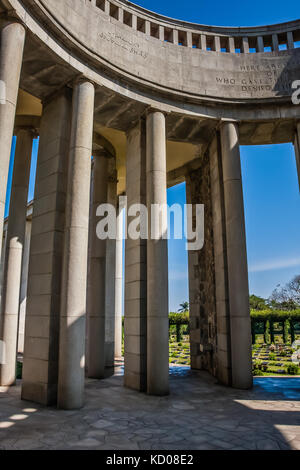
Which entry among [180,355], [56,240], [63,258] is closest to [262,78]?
[56,240]

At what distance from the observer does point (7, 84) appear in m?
8.37

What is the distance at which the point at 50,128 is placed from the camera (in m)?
11.3

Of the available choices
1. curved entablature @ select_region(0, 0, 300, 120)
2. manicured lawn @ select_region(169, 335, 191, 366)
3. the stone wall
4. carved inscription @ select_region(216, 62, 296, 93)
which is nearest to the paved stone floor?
the stone wall

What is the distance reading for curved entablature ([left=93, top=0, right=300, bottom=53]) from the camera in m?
13.5

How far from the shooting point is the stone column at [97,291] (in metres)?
13.9

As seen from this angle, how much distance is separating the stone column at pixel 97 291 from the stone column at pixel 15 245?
10.0ft

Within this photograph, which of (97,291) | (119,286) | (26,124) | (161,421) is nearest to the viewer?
(161,421)

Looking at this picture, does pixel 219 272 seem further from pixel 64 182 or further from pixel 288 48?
pixel 288 48

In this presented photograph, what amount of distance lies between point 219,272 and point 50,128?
8.32 metres

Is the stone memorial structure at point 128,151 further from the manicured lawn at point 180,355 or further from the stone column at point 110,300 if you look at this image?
the manicured lawn at point 180,355

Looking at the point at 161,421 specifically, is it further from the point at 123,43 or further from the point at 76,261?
the point at 123,43

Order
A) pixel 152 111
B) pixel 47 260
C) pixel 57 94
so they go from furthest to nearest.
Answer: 1. pixel 152 111
2. pixel 57 94
3. pixel 47 260

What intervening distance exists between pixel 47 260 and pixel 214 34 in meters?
12.1

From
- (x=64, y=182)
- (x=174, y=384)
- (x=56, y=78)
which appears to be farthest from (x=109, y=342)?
(x=56, y=78)
